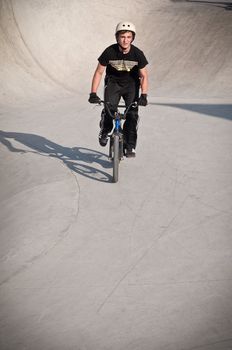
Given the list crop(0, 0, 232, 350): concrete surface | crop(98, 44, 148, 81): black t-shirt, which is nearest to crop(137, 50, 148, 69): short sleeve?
crop(98, 44, 148, 81): black t-shirt

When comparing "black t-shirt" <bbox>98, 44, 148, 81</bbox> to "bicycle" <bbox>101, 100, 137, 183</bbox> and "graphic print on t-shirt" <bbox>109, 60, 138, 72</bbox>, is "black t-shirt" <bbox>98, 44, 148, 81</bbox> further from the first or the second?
"bicycle" <bbox>101, 100, 137, 183</bbox>

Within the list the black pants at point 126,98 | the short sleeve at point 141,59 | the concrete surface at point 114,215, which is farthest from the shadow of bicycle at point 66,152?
the short sleeve at point 141,59

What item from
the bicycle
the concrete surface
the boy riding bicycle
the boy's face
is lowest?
the concrete surface

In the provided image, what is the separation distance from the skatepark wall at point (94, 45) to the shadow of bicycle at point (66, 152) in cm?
345

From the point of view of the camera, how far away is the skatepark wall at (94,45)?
14664 mm

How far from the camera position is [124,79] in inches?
316

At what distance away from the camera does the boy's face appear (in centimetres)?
733

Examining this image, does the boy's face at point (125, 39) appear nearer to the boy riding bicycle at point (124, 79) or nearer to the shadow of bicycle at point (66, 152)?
the boy riding bicycle at point (124, 79)

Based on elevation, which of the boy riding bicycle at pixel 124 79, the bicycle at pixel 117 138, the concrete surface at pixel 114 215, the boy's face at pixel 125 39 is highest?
the boy's face at pixel 125 39

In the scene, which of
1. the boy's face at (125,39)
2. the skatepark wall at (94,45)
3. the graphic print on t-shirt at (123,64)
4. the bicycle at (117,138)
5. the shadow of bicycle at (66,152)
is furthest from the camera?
the skatepark wall at (94,45)

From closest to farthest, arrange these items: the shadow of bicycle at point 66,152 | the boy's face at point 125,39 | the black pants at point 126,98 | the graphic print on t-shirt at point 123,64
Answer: the boy's face at point 125,39 → the graphic print on t-shirt at point 123,64 → the black pants at point 126,98 → the shadow of bicycle at point 66,152

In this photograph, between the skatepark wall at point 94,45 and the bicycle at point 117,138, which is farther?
the skatepark wall at point 94,45

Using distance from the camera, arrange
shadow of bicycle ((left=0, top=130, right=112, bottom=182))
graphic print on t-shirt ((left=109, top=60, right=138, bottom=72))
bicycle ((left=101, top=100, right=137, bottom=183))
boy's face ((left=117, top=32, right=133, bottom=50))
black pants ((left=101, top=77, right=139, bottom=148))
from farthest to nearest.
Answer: shadow of bicycle ((left=0, top=130, right=112, bottom=182)) → black pants ((left=101, top=77, right=139, bottom=148)) → graphic print on t-shirt ((left=109, top=60, right=138, bottom=72)) → bicycle ((left=101, top=100, right=137, bottom=183)) → boy's face ((left=117, top=32, right=133, bottom=50))

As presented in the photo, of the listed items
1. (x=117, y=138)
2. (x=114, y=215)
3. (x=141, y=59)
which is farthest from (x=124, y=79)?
(x=114, y=215)
